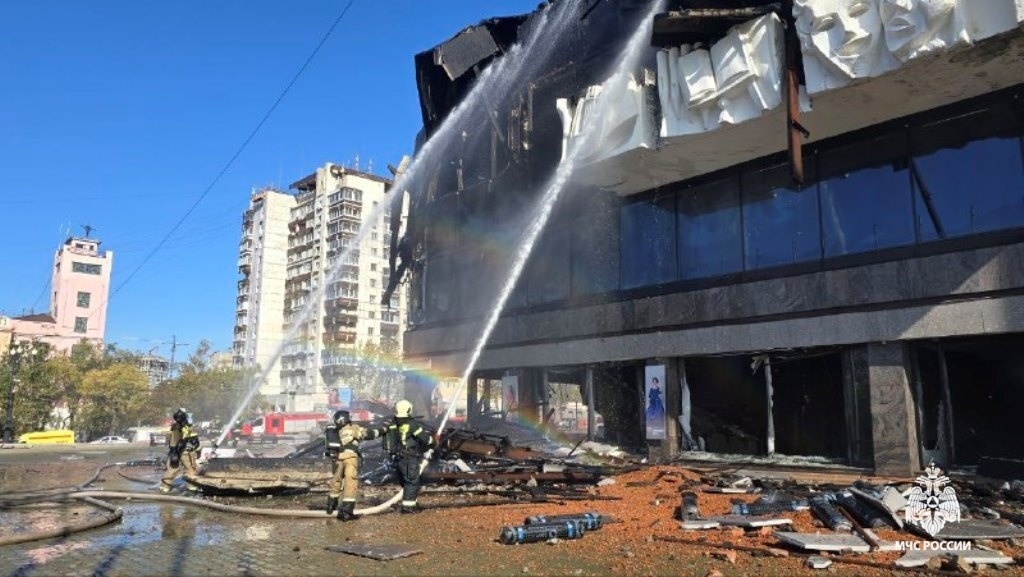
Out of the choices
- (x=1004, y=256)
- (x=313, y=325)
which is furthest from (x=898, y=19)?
(x=313, y=325)

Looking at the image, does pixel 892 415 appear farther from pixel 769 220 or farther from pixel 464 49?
pixel 464 49

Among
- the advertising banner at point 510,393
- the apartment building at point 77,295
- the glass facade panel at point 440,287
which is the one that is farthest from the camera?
the apartment building at point 77,295

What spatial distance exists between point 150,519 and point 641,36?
54.9 feet

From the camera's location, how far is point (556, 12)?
22.9 metres

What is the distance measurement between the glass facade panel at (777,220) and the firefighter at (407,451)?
35.7 ft

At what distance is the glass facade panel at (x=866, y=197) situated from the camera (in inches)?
612

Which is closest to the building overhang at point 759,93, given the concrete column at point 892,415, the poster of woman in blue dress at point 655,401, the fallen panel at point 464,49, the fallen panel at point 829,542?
the concrete column at point 892,415

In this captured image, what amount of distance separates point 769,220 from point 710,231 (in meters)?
1.82

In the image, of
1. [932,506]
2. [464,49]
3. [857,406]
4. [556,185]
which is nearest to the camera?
[932,506]

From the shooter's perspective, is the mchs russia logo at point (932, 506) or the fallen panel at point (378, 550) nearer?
the fallen panel at point (378, 550)

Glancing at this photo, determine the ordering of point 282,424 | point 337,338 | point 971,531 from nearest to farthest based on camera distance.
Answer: point 971,531
point 282,424
point 337,338

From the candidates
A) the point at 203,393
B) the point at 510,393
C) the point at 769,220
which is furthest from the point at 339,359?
the point at 769,220

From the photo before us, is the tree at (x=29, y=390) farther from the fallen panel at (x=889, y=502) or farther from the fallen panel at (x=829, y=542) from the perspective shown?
the fallen panel at (x=889, y=502)

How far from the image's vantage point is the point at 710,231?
760 inches
